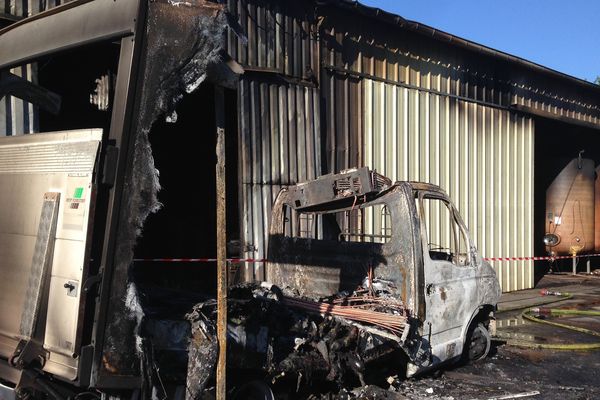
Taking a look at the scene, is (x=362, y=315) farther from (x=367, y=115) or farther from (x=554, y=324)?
(x=367, y=115)

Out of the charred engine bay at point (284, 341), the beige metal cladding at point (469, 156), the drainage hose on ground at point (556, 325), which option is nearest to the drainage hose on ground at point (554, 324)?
the drainage hose on ground at point (556, 325)

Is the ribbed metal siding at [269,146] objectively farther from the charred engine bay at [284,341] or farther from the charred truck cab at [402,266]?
the charred engine bay at [284,341]

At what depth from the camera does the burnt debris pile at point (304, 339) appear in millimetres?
4152

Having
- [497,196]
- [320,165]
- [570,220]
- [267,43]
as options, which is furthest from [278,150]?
[570,220]

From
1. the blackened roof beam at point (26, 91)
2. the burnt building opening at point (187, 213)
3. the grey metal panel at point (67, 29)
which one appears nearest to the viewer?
the grey metal panel at point (67, 29)

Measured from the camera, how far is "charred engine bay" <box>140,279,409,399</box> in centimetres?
382

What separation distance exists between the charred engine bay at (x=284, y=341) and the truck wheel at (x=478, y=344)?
155 centimetres

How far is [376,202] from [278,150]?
3.85 meters

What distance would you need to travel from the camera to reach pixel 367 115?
1077 cm

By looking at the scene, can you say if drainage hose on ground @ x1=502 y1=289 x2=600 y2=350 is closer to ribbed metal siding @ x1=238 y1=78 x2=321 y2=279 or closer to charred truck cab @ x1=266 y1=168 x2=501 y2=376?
charred truck cab @ x1=266 y1=168 x2=501 y2=376

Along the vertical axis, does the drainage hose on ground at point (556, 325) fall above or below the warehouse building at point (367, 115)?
below

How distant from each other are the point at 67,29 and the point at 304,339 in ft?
9.37

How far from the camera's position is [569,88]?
52.1ft

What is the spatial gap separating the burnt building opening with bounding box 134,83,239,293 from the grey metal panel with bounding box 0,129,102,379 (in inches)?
126
